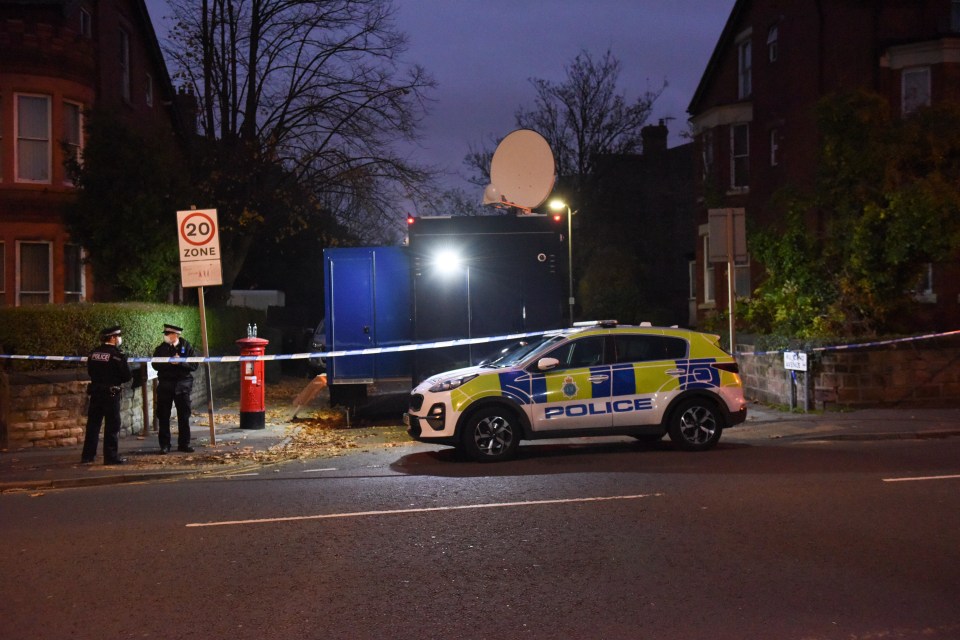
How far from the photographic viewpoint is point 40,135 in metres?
21.3

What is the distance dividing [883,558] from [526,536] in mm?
2515

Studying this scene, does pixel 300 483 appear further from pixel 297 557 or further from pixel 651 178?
pixel 651 178

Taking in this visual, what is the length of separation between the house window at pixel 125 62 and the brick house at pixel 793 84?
587 inches

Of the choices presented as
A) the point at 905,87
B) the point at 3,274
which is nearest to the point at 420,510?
the point at 3,274

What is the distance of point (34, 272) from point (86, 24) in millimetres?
5970

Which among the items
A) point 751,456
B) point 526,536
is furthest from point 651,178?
point 526,536

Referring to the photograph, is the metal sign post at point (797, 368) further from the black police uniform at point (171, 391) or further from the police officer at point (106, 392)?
the police officer at point (106, 392)

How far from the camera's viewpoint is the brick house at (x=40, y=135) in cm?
2073

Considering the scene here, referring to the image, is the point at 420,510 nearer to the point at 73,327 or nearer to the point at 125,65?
the point at 73,327

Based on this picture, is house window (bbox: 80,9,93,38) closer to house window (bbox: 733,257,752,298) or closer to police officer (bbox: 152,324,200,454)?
police officer (bbox: 152,324,200,454)

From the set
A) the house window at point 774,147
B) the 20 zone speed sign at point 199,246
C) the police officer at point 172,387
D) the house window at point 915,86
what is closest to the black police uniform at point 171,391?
the police officer at point 172,387

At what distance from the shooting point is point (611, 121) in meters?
43.2

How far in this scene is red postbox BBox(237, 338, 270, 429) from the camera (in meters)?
14.5

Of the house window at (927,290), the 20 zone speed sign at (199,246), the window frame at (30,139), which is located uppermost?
the window frame at (30,139)
